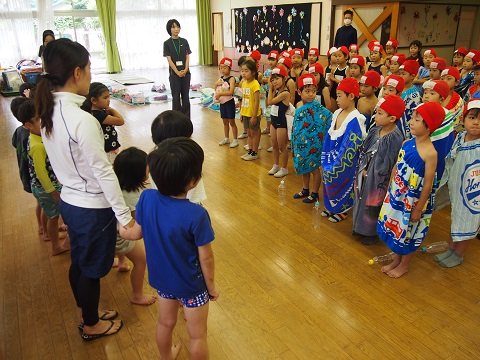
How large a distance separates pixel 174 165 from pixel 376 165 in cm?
187

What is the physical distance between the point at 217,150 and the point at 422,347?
3734 mm

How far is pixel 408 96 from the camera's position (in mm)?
3865

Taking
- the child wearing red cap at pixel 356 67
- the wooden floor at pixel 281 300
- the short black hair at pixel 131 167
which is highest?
the child wearing red cap at pixel 356 67

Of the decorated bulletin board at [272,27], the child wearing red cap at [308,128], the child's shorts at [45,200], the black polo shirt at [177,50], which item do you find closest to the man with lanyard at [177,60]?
the black polo shirt at [177,50]

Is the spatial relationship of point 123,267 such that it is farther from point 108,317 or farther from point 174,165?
point 174,165

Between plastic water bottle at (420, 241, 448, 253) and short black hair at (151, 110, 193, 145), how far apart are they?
2.13m

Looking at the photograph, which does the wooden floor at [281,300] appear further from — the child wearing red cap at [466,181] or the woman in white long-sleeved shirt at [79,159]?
the woman in white long-sleeved shirt at [79,159]

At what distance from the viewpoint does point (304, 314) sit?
2.23m

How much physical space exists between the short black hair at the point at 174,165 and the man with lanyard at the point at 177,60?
189 inches

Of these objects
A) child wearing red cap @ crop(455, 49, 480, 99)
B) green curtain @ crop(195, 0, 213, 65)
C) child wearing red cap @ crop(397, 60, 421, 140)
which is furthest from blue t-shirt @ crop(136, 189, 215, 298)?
green curtain @ crop(195, 0, 213, 65)

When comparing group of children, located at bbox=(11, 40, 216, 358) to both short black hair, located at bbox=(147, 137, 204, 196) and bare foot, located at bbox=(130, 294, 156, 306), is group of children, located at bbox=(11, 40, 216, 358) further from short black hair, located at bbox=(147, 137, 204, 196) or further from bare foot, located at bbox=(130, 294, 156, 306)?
bare foot, located at bbox=(130, 294, 156, 306)

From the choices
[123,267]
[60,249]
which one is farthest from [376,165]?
[60,249]

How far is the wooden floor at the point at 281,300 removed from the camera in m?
2.01

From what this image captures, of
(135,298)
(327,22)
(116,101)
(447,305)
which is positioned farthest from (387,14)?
(135,298)
